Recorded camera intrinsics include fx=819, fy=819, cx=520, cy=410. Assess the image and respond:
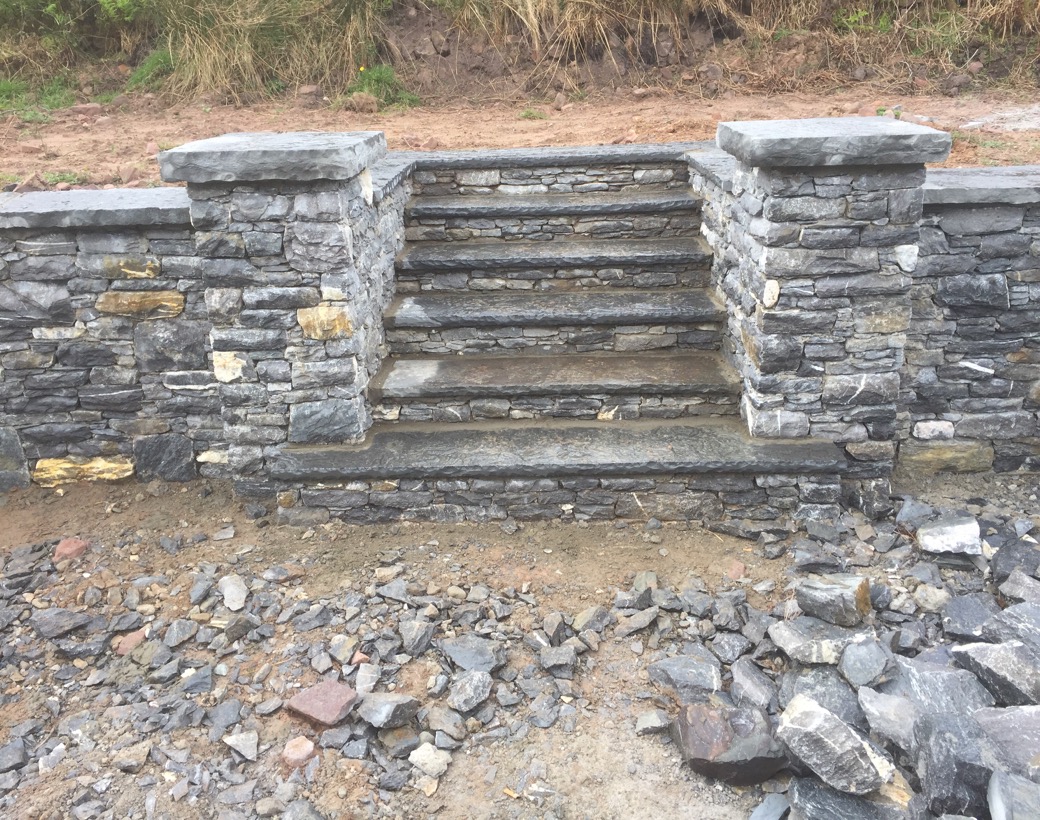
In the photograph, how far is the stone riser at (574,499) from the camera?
3916 mm

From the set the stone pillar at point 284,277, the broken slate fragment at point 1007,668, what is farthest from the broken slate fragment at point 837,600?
the stone pillar at point 284,277

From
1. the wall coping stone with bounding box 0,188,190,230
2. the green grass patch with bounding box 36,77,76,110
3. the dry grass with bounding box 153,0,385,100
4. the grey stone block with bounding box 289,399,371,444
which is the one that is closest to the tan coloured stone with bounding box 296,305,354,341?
the grey stone block with bounding box 289,399,371,444

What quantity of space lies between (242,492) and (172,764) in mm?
1629

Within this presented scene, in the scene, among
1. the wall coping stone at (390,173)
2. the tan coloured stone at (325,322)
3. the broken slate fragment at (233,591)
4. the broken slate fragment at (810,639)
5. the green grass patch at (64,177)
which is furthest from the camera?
the green grass patch at (64,177)

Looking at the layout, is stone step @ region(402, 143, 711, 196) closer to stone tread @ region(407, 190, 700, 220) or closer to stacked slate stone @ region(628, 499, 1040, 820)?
stone tread @ region(407, 190, 700, 220)

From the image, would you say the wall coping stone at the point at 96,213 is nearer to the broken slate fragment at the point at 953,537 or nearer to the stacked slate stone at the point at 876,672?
the stacked slate stone at the point at 876,672

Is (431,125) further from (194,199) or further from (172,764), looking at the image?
(172,764)

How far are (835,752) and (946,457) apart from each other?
2447mm

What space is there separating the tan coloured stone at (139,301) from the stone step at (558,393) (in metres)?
1.11

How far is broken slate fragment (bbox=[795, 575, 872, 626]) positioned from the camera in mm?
3121

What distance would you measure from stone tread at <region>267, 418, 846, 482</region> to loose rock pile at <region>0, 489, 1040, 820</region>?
15.9 inches

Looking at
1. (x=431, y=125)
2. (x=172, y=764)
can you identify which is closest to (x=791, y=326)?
(x=172, y=764)

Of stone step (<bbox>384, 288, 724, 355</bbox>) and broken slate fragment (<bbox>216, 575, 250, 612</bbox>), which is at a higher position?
stone step (<bbox>384, 288, 724, 355</bbox>)

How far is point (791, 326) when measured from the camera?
3.76m
